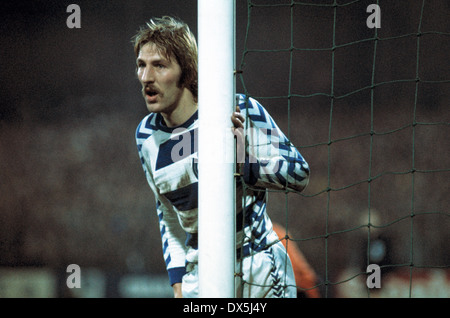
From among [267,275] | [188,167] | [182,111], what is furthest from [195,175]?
[267,275]

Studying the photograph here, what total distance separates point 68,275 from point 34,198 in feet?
1.49

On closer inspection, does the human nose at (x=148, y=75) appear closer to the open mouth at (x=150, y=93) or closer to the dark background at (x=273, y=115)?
the open mouth at (x=150, y=93)

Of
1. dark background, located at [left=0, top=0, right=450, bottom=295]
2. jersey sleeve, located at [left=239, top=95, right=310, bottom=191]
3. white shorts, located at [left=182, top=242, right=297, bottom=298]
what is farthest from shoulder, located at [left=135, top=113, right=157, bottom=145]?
dark background, located at [left=0, top=0, right=450, bottom=295]

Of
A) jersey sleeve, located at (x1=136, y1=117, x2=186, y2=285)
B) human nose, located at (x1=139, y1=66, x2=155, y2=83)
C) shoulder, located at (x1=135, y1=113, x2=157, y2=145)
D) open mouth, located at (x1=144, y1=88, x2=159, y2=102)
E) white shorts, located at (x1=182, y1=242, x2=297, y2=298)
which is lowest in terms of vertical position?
white shorts, located at (x1=182, y1=242, x2=297, y2=298)

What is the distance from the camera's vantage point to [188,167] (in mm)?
1076

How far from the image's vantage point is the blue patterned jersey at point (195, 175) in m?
0.95

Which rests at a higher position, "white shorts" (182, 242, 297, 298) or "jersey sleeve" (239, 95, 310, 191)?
"jersey sleeve" (239, 95, 310, 191)

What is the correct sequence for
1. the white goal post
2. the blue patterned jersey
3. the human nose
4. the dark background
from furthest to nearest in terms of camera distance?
1. the dark background
2. the human nose
3. the blue patterned jersey
4. the white goal post

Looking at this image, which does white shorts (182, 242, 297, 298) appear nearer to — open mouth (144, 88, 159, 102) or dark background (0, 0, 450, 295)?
open mouth (144, 88, 159, 102)

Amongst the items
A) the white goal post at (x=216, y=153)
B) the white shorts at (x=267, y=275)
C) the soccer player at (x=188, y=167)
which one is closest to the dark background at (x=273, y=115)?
the soccer player at (x=188, y=167)

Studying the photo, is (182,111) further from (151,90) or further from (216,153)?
(216,153)

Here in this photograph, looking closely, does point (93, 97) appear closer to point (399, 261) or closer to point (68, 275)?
point (68, 275)

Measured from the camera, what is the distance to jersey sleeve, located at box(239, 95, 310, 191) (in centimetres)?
94

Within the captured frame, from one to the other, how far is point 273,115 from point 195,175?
162cm
